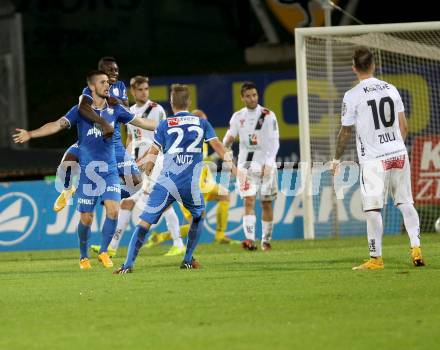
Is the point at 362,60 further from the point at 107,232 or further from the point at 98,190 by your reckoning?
the point at 107,232

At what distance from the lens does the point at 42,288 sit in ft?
33.7

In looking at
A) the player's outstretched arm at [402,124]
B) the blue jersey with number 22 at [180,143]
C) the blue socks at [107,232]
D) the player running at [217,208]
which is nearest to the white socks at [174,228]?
the player running at [217,208]

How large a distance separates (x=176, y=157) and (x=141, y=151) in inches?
167

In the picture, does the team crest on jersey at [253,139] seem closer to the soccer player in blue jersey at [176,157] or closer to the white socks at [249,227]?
the white socks at [249,227]

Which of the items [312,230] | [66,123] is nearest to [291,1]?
[312,230]

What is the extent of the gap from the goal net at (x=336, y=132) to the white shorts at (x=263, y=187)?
837 millimetres

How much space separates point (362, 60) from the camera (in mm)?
10828

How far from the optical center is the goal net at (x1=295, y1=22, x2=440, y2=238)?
53.4ft

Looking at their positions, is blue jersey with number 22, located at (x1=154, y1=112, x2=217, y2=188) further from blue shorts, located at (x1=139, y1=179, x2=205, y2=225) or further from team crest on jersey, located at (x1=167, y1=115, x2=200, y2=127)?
blue shorts, located at (x1=139, y1=179, x2=205, y2=225)

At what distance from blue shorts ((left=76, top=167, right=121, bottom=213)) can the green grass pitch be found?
2.41 feet

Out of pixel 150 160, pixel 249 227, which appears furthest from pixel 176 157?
pixel 249 227

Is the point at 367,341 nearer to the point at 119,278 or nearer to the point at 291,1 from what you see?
the point at 119,278

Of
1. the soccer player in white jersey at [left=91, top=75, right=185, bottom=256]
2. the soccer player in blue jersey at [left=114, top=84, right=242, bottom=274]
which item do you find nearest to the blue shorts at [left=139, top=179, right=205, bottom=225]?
the soccer player in blue jersey at [left=114, top=84, right=242, bottom=274]

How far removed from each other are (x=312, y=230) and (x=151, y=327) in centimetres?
915
